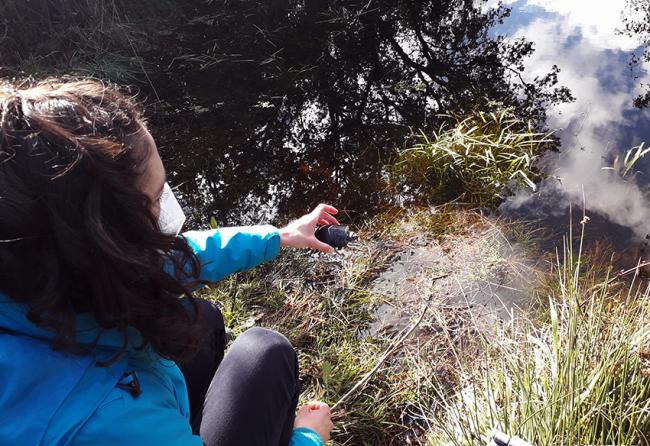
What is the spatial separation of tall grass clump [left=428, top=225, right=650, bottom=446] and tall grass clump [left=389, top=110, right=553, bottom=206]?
1.11m

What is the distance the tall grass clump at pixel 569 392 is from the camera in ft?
3.93

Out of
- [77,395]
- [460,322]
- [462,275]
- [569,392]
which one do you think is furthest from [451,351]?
[77,395]

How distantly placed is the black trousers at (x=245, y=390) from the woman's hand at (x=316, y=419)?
0.27ft

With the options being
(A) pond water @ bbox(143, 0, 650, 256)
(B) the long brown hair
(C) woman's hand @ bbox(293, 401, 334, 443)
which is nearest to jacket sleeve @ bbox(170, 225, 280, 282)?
(C) woman's hand @ bbox(293, 401, 334, 443)

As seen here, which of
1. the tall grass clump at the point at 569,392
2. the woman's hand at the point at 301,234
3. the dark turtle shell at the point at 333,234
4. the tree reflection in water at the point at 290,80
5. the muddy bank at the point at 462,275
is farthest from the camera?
the tree reflection in water at the point at 290,80

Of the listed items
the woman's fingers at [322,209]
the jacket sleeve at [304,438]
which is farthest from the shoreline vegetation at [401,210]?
the woman's fingers at [322,209]

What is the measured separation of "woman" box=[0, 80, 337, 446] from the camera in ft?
2.23

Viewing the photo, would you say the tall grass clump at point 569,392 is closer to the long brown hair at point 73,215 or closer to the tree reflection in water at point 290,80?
the long brown hair at point 73,215

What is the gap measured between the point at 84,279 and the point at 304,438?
86 centimetres

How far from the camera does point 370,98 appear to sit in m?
3.40

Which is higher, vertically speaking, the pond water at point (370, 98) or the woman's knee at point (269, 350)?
the pond water at point (370, 98)

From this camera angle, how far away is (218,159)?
3.12 metres

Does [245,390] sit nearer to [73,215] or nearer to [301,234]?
[301,234]

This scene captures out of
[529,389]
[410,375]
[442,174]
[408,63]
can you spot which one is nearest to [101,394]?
[529,389]
